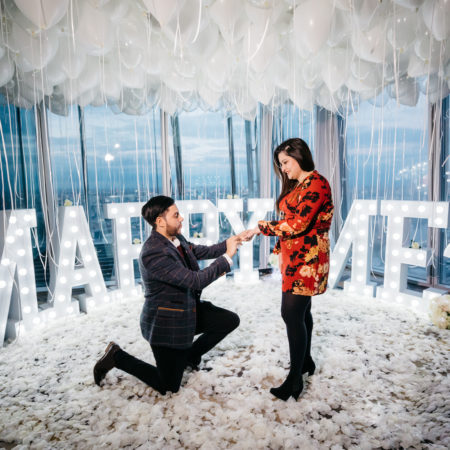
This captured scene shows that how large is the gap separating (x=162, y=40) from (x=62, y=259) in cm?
210

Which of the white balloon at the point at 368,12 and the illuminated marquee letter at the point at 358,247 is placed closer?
the white balloon at the point at 368,12

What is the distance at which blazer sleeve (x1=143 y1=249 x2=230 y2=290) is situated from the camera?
5.32 feet

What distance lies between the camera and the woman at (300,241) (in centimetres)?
159

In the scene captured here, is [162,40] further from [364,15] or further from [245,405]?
[245,405]

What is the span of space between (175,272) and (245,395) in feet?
2.78

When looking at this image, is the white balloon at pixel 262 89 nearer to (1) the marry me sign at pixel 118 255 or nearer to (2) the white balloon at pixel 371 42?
(2) the white balloon at pixel 371 42

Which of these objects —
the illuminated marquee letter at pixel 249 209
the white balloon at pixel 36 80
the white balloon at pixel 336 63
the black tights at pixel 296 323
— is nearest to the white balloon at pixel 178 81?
the white balloon at pixel 36 80

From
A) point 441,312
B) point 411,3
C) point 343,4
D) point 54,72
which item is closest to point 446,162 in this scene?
point 441,312

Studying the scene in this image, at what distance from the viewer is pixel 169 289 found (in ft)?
5.59

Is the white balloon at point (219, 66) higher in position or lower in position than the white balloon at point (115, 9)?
lower

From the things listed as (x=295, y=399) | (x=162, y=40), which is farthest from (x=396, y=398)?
(x=162, y=40)

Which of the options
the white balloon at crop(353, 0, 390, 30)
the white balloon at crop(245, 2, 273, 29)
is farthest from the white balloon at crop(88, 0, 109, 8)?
the white balloon at crop(353, 0, 390, 30)

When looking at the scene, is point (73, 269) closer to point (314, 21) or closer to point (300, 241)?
point (300, 241)

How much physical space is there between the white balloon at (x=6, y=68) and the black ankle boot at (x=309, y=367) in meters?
3.02
